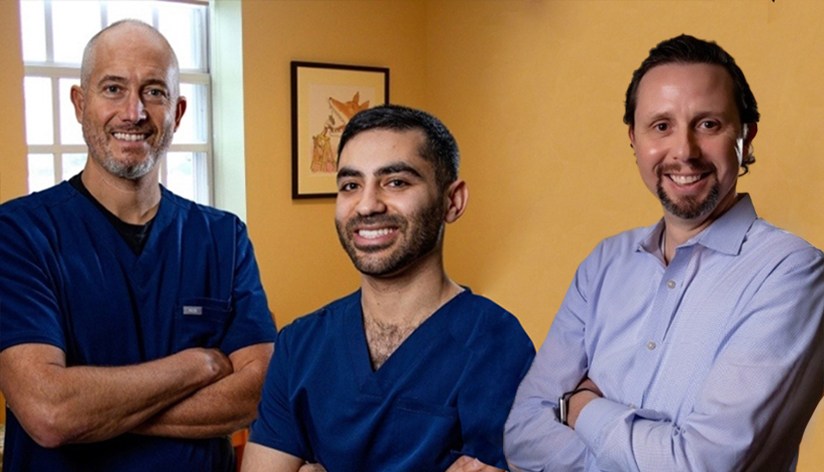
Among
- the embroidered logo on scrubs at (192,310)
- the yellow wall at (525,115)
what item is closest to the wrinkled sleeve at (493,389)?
the embroidered logo on scrubs at (192,310)

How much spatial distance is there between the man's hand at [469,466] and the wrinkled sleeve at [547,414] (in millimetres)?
92

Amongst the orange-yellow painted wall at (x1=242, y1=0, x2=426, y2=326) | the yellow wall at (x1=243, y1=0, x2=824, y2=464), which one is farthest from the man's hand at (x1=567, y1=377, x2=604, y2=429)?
the orange-yellow painted wall at (x1=242, y1=0, x2=426, y2=326)

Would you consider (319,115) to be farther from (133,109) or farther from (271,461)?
(271,461)

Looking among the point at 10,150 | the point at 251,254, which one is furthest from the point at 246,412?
the point at 10,150

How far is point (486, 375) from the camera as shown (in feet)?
5.34

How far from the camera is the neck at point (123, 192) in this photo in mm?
1916

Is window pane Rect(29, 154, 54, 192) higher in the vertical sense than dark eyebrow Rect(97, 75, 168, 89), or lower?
lower

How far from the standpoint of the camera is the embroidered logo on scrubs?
193cm

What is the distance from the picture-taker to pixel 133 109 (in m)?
1.87

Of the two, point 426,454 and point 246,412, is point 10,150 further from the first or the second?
point 426,454

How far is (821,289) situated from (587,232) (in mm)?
2711

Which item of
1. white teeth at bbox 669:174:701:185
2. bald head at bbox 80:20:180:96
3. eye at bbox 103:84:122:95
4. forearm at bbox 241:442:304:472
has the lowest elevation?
forearm at bbox 241:442:304:472

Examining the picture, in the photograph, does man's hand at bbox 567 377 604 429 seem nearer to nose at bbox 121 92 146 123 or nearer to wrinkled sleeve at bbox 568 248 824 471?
wrinkled sleeve at bbox 568 248 824 471

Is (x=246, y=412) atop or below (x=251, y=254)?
below
